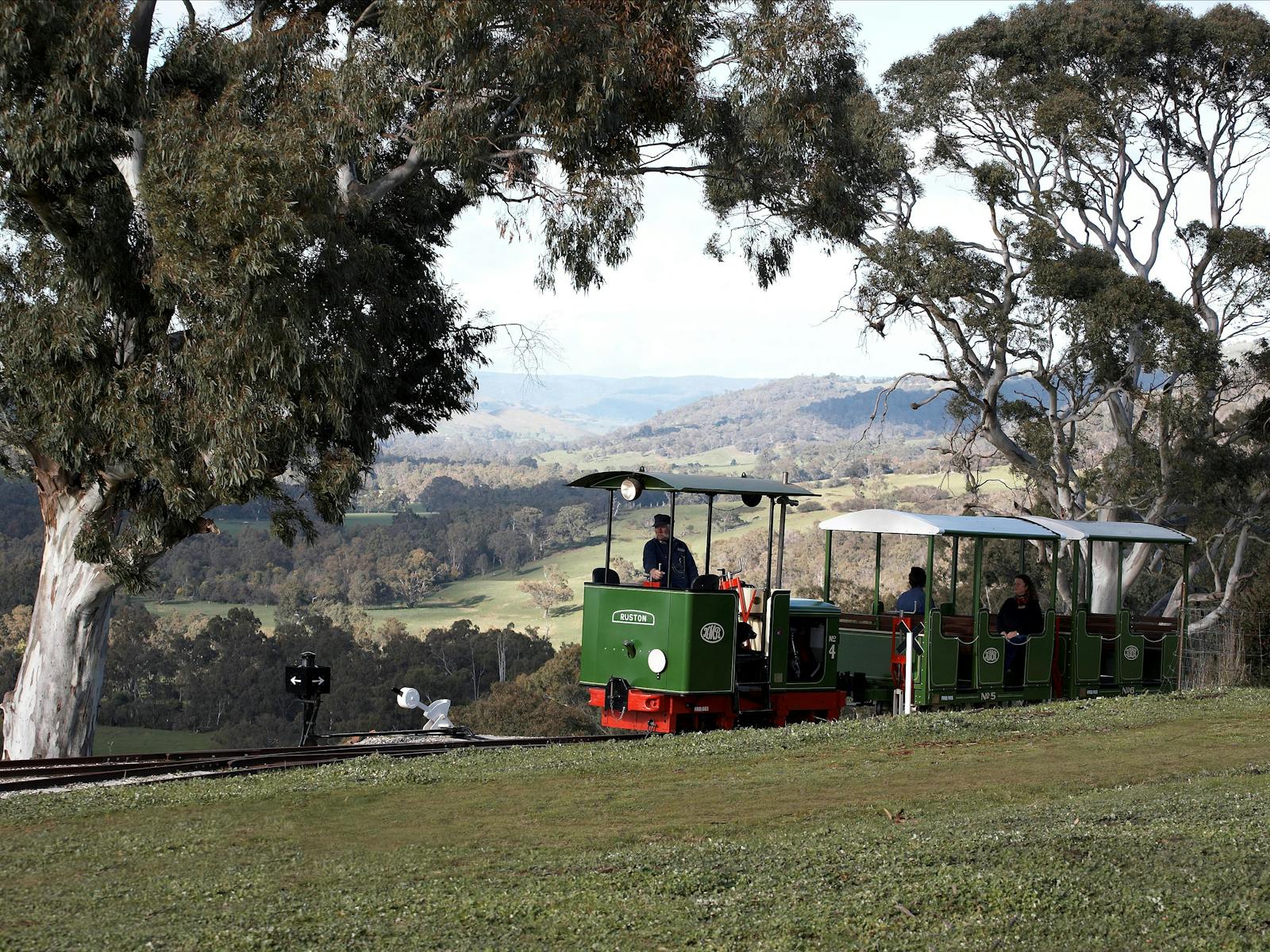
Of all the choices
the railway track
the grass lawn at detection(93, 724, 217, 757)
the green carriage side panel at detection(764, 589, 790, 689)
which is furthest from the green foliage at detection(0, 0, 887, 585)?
the grass lawn at detection(93, 724, 217, 757)

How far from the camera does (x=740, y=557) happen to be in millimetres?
49844

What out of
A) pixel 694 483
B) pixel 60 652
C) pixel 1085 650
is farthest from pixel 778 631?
pixel 60 652

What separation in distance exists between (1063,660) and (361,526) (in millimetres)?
101073

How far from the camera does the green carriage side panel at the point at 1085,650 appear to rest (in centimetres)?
1731

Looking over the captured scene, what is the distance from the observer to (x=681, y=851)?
7.44 metres

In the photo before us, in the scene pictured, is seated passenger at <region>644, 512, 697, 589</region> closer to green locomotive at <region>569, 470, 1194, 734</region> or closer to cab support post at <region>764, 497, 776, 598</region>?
green locomotive at <region>569, 470, 1194, 734</region>

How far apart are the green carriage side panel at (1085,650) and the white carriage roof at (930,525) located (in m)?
1.48

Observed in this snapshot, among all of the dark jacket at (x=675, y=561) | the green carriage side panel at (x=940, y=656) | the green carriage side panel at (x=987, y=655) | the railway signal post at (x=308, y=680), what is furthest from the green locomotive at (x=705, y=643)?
the railway signal post at (x=308, y=680)

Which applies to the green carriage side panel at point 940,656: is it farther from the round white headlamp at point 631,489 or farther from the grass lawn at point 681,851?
the round white headlamp at point 631,489

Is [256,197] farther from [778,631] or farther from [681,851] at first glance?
[681,851]

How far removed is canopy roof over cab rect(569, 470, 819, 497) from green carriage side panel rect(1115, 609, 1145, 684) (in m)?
6.19

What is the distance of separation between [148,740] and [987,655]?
42335 mm

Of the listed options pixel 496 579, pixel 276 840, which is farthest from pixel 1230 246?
pixel 496 579

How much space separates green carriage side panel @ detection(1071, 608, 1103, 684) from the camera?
17312 millimetres
